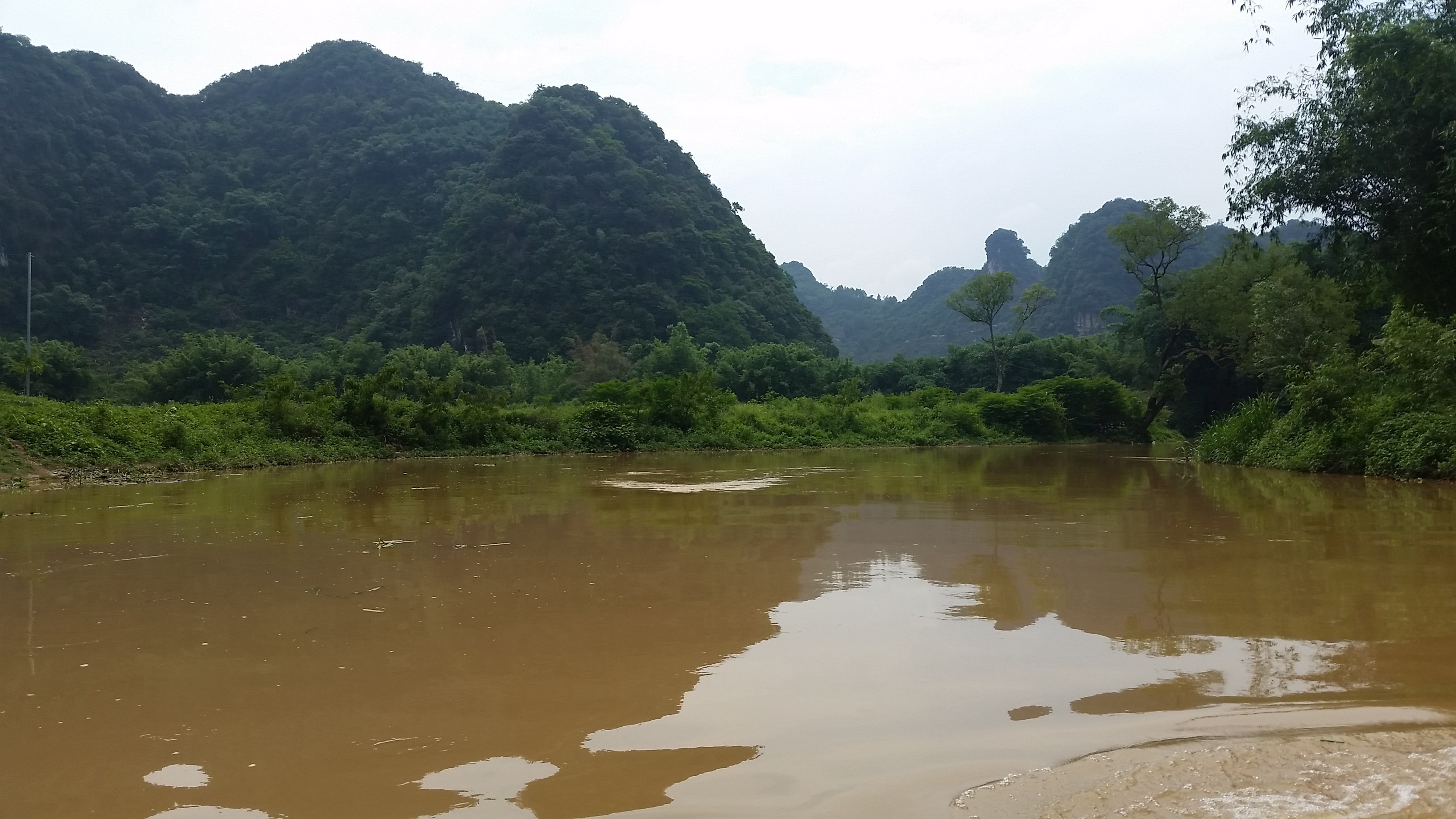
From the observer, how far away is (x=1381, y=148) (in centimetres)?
1413

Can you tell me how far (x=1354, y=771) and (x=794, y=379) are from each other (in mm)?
38110

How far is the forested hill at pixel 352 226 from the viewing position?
47312 mm

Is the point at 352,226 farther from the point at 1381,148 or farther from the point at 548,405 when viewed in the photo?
the point at 1381,148

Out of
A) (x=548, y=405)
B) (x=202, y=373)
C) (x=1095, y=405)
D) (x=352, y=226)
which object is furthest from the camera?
(x=352, y=226)

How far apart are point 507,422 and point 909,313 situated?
81527 mm

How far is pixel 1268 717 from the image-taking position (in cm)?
335

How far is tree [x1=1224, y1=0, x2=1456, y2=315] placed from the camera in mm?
13133

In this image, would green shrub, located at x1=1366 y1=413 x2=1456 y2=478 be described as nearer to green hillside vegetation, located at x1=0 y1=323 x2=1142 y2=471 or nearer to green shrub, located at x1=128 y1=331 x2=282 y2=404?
green hillside vegetation, located at x1=0 y1=323 x2=1142 y2=471

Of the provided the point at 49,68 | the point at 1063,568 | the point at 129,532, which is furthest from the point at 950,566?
the point at 49,68

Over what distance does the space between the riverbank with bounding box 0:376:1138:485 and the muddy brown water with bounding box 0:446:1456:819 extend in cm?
657

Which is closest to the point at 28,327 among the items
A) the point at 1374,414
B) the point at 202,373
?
the point at 202,373

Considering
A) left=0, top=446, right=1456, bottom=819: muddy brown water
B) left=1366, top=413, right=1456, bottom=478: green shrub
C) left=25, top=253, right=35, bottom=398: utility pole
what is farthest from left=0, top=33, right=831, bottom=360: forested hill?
left=0, top=446, right=1456, bottom=819: muddy brown water

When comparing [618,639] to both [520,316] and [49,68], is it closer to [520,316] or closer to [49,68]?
[520,316]

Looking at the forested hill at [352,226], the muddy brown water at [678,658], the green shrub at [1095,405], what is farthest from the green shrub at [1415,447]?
the forested hill at [352,226]
